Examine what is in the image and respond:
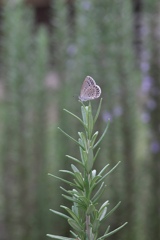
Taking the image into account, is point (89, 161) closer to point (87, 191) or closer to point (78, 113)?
point (87, 191)

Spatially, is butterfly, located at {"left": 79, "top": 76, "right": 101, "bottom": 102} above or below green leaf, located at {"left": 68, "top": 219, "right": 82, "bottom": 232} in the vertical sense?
above

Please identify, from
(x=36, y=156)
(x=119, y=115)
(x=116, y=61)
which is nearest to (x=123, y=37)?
(x=116, y=61)

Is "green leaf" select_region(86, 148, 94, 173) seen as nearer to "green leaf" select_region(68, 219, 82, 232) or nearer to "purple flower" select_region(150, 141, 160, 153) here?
"green leaf" select_region(68, 219, 82, 232)

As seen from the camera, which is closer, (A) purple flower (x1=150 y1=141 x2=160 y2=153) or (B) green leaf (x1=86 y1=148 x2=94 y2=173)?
(B) green leaf (x1=86 y1=148 x2=94 y2=173)

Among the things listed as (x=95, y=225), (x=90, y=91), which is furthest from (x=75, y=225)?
(x=90, y=91)

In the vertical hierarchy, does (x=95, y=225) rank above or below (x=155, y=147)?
below

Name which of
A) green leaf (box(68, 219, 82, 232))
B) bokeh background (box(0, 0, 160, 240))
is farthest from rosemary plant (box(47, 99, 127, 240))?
bokeh background (box(0, 0, 160, 240))
